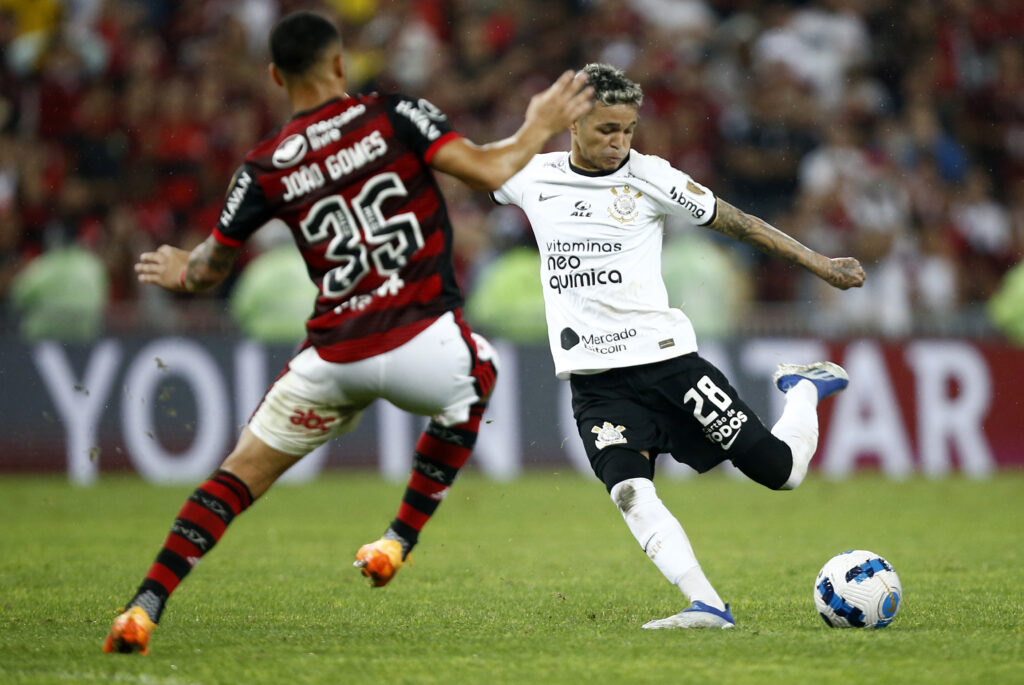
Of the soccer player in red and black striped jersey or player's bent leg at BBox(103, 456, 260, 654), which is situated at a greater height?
the soccer player in red and black striped jersey

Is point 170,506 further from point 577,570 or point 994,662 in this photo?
point 994,662

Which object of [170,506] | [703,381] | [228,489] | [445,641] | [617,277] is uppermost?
[617,277]

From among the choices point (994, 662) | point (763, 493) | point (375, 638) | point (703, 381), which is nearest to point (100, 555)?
point (375, 638)

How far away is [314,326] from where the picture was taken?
17.3 ft

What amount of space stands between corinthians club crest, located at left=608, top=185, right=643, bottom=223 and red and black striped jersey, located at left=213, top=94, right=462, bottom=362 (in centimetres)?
112

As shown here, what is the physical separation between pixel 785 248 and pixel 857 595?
1.44 meters

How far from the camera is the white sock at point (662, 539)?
565 cm

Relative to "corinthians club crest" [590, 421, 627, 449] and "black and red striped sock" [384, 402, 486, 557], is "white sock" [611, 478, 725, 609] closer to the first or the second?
"corinthians club crest" [590, 421, 627, 449]

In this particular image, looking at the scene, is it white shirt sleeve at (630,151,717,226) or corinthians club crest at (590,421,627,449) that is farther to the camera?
white shirt sleeve at (630,151,717,226)

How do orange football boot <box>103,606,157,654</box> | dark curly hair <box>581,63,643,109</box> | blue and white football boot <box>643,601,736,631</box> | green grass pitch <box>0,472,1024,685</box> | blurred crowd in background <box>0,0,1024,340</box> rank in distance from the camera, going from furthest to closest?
blurred crowd in background <box>0,0,1024,340</box> → dark curly hair <box>581,63,643,109</box> → blue and white football boot <box>643,601,736,631</box> → orange football boot <box>103,606,157,654</box> → green grass pitch <box>0,472,1024,685</box>

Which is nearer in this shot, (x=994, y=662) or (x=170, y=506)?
(x=994, y=662)

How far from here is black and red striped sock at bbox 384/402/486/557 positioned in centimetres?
574

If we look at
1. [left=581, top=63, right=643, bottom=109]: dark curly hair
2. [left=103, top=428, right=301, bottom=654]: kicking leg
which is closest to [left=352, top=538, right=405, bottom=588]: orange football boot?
[left=103, top=428, right=301, bottom=654]: kicking leg

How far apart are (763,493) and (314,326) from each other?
8.50 m
